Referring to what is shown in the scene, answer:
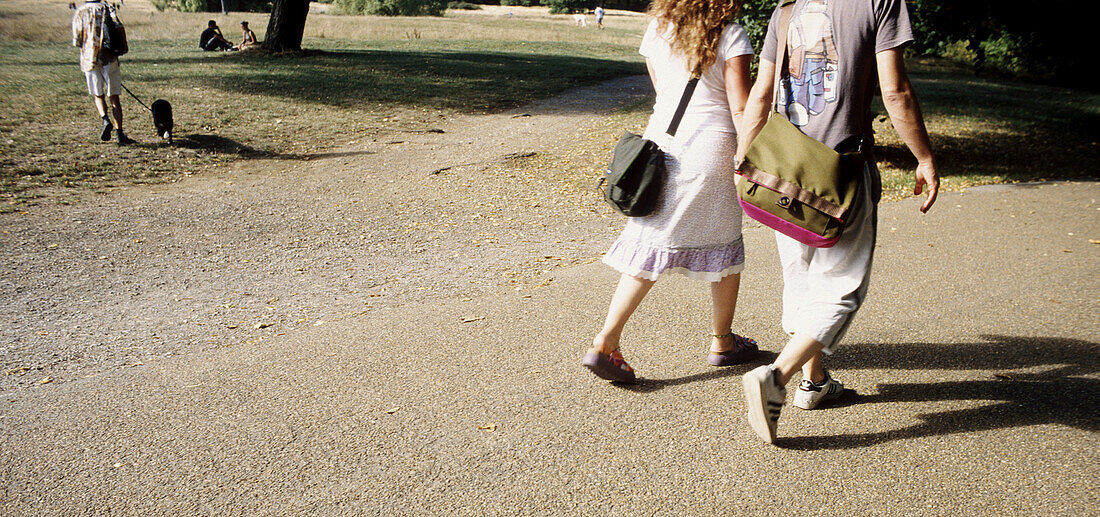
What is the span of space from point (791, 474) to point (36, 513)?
2.80 meters

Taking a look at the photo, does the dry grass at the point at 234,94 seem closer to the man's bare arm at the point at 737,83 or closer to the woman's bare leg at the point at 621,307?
the woman's bare leg at the point at 621,307

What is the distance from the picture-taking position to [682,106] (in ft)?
11.2

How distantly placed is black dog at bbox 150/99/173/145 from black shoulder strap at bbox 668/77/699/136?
8.89m

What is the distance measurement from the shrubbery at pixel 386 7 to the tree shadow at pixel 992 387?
56706 mm

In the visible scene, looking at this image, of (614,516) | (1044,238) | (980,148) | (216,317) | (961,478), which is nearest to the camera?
(614,516)

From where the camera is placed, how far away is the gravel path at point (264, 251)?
4691mm

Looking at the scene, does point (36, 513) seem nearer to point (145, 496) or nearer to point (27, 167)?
point (145, 496)

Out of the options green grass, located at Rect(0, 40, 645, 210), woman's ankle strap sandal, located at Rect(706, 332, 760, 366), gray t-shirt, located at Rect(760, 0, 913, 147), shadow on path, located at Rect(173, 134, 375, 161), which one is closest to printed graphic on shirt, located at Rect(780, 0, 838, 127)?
gray t-shirt, located at Rect(760, 0, 913, 147)

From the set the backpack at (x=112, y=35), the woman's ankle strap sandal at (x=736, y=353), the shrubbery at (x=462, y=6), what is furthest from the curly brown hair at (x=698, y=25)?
the shrubbery at (x=462, y=6)

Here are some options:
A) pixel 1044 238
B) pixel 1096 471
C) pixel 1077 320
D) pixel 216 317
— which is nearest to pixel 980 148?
pixel 1044 238

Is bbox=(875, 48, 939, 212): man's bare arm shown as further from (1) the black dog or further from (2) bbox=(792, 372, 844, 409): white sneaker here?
(1) the black dog

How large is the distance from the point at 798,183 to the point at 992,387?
1.71 meters

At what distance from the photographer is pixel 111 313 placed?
4992 mm

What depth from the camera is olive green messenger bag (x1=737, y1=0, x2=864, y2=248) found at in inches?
113
